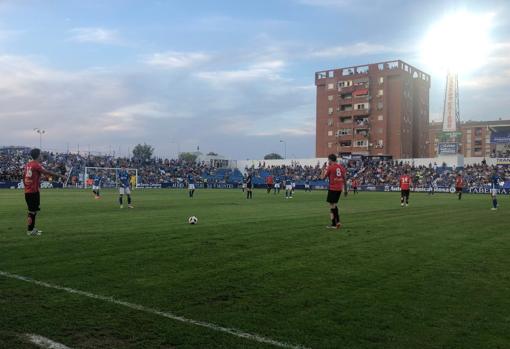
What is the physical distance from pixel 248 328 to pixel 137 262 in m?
4.08

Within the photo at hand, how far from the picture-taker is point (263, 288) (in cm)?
668

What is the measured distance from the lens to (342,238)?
1192 cm

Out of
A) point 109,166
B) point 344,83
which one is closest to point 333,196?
point 109,166

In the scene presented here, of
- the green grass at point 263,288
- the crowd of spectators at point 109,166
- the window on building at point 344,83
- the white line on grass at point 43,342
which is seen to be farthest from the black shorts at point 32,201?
the window on building at point 344,83

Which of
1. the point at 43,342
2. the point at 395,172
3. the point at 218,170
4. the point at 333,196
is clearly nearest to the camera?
the point at 43,342

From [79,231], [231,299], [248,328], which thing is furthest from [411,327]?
[79,231]

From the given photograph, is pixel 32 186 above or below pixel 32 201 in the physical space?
above

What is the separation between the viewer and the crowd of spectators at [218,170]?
61812mm

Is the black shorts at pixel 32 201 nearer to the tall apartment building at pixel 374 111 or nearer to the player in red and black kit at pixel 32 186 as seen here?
the player in red and black kit at pixel 32 186

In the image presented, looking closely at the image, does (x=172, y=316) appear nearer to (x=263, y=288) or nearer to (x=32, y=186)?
(x=263, y=288)

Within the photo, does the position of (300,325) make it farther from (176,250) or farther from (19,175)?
(19,175)

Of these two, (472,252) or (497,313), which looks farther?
(472,252)

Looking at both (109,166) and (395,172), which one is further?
(109,166)

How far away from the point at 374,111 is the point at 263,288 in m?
97.1
